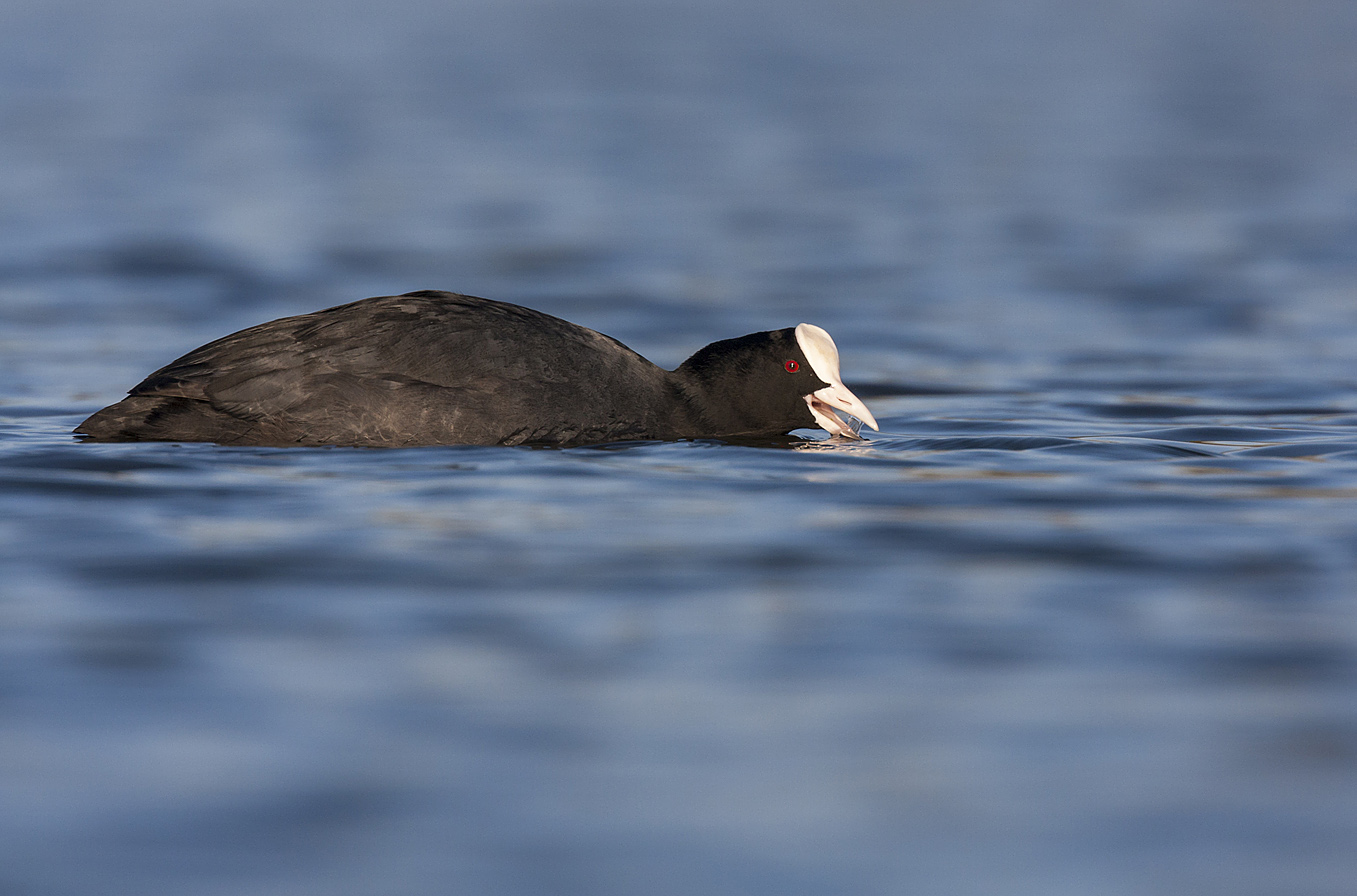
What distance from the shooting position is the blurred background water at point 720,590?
388 centimetres

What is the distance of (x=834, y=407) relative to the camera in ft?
29.7

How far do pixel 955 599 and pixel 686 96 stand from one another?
86.1 feet

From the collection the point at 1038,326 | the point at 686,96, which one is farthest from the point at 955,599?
the point at 686,96

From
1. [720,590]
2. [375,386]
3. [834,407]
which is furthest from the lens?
[834,407]

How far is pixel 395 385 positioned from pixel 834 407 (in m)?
2.28

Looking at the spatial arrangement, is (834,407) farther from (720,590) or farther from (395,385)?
(720,590)

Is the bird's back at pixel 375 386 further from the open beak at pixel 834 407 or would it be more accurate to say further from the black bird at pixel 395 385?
the open beak at pixel 834 407

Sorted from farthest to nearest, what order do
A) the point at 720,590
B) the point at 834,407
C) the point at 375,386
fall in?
1. the point at 834,407
2. the point at 375,386
3. the point at 720,590

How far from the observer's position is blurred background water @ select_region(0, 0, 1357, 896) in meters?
3.88

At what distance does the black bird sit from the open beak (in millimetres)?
920

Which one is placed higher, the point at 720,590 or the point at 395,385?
the point at 395,385

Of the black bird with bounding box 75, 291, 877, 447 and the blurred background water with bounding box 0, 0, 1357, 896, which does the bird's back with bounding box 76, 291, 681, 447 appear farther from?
the blurred background water with bounding box 0, 0, 1357, 896

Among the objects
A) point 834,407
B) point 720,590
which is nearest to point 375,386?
point 834,407

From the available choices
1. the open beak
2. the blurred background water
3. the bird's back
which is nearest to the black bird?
the bird's back
